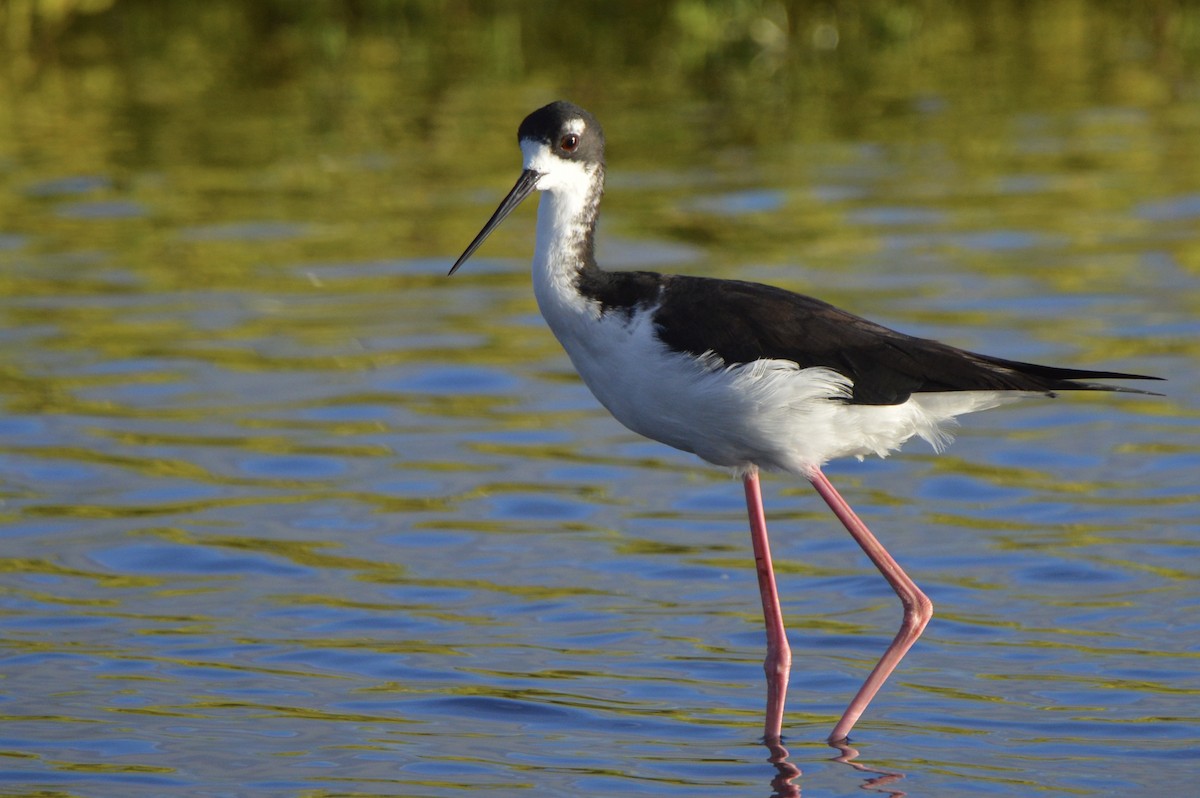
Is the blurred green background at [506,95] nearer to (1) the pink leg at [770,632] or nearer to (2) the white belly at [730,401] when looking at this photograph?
(1) the pink leg at [770,632]

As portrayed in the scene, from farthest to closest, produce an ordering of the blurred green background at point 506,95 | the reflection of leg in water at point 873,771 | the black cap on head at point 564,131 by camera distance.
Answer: the blurred green background at point 506,95
the black cap on head at point 564,131
the reflection of leg in water at point 873,771

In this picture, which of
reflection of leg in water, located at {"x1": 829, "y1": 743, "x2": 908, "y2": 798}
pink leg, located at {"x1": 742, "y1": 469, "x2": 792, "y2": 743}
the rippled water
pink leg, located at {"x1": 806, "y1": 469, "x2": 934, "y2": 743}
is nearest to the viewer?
reflection of leg in water, located at {"x1": 829, "y1": 743, "x2": 908, "y2": 798}

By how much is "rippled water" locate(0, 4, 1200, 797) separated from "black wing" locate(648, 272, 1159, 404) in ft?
3.07

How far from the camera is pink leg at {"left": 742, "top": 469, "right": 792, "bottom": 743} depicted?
5.73 meters

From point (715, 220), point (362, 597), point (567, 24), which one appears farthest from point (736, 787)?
point (567, 24)

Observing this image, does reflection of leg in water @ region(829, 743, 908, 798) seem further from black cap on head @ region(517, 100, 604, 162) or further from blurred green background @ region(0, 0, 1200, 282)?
blurred green background @ region(0, 0, 1200, 282)

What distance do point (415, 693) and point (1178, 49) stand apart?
14.5 metres

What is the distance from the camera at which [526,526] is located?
25.0ft

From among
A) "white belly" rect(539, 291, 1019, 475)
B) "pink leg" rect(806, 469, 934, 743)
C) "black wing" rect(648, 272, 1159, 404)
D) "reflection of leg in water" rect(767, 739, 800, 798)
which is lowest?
"reflection of leg in water" rect(767, 739, 800, 798)

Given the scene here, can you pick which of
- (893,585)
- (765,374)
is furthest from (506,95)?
(765,374)

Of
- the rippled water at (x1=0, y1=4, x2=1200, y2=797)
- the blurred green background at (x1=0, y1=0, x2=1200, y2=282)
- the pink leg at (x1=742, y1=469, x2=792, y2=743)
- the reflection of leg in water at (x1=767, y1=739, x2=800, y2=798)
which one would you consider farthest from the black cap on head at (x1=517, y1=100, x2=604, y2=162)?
the blurred green background at (x1=0, y1=0, x2=1200, y2=282)

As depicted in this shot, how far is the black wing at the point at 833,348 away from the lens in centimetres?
577

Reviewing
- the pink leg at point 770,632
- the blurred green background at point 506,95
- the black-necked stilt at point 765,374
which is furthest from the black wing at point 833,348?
the blurred green background at point 506,95

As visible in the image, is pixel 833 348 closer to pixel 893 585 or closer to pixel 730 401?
pixel 730 401
